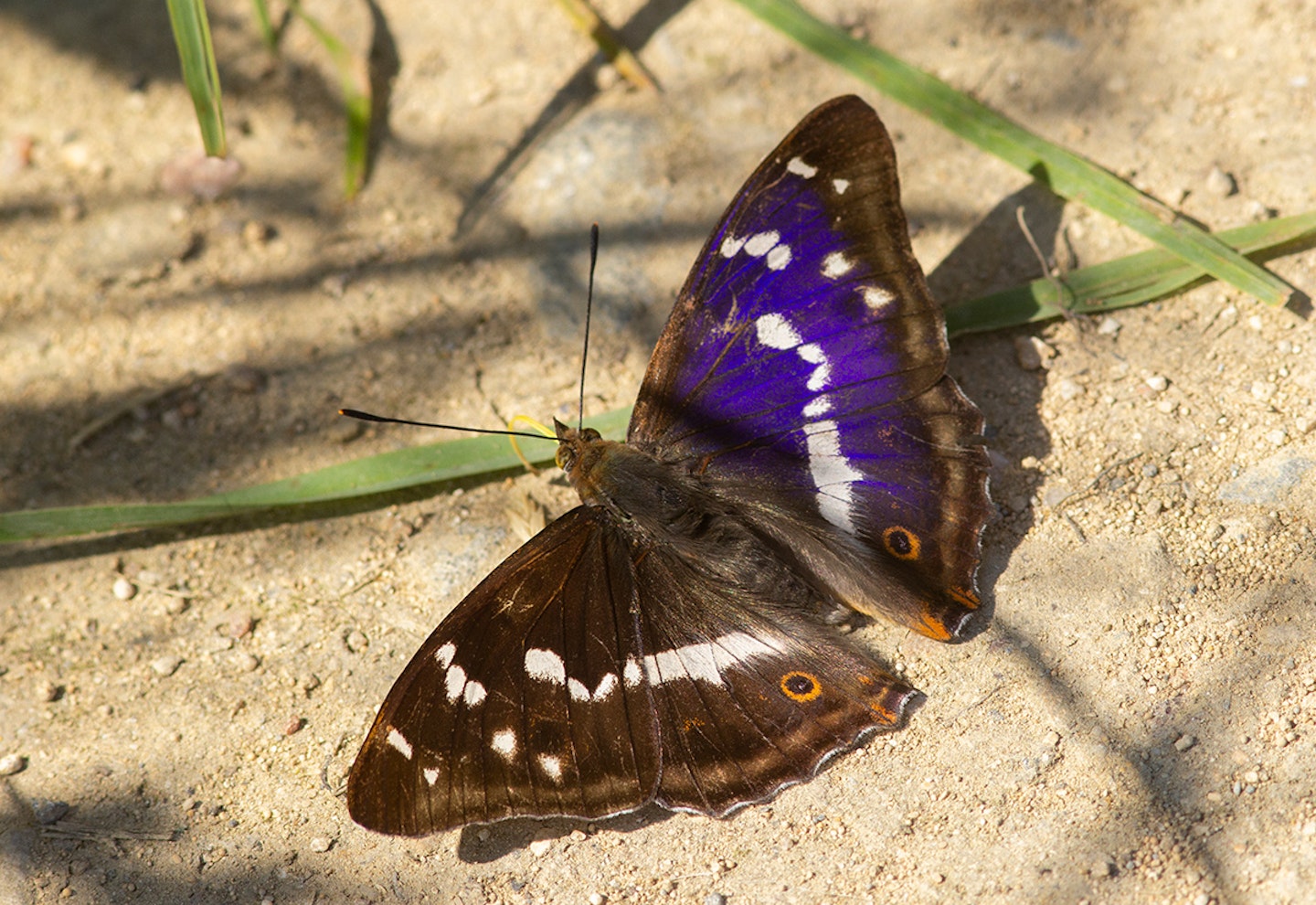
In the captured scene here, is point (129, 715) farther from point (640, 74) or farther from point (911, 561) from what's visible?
point (640, 74)

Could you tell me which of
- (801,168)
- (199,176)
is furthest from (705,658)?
(199,176)

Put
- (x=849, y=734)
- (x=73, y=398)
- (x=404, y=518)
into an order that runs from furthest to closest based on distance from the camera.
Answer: (x=73, y=398)
(x=404, y=518)
(x=849, y=734)

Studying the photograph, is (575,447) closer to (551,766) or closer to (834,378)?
(834,378)

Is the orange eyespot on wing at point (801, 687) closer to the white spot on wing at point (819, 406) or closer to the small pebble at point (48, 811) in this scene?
the white spot on wing at point (819, 406)

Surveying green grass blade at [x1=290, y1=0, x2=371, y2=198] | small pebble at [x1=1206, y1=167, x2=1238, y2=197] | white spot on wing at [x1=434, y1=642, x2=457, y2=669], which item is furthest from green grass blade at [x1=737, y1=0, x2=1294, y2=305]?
white spot on wing at [x1=434, y1=642, x2=457, y2=669]

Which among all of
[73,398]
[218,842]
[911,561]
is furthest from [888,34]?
[218,842]
